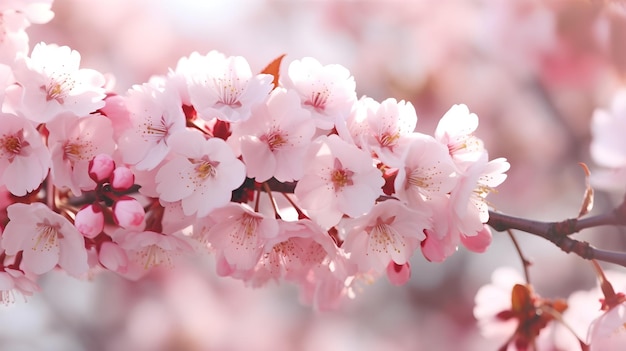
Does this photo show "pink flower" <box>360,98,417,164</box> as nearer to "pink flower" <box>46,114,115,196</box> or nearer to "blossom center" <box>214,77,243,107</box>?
"blossom center" <box>214,77,243,107</box>

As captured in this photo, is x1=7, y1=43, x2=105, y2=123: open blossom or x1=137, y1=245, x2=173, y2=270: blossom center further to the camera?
x1=137, y1=245, x2=173, y2=270: blossom center

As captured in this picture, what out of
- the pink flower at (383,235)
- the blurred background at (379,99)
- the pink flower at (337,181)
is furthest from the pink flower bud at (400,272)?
the blurred background at (379,99)

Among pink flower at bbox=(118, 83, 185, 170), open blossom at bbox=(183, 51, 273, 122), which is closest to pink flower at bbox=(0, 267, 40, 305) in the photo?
pink flower at bbox=(118, 83, 185, 170)

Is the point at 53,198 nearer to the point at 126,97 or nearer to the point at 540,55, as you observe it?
the point at 126,97

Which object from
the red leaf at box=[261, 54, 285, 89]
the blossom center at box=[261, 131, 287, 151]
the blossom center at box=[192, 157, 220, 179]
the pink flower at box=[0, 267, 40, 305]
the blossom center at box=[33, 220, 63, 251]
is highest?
the red leaf at box=[261, 54, 285, 89]

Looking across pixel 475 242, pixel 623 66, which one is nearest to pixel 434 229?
pixel 475 242

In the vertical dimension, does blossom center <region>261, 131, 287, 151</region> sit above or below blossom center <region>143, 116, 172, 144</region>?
above
